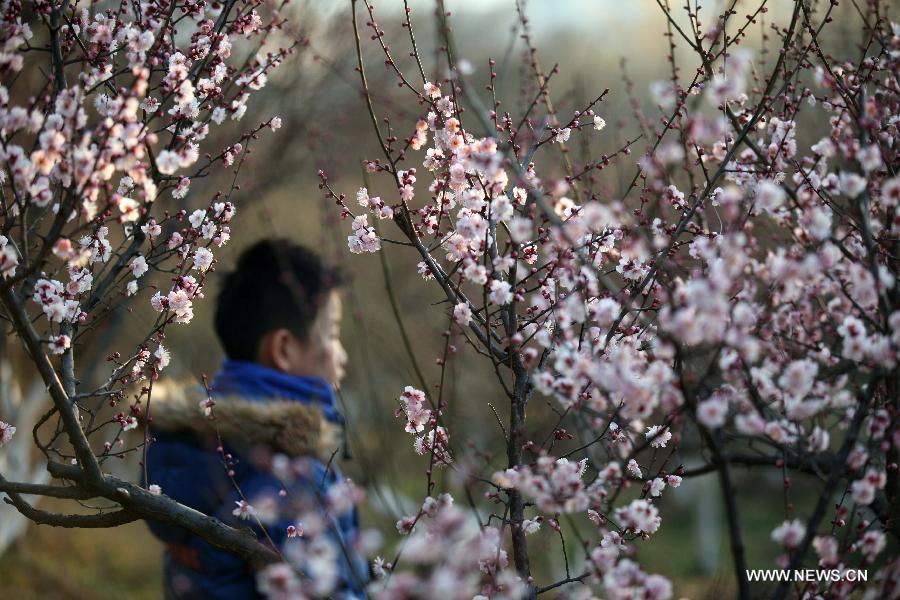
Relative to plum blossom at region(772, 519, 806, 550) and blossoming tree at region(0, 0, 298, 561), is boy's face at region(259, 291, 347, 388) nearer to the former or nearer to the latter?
blossoming tree at region(0, 0, 298, 561)

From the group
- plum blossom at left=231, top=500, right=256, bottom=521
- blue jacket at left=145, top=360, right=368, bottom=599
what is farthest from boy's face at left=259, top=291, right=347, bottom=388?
plum blossom at left=231, top=500, right=256, bottom=521

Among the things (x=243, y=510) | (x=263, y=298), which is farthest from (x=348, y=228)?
(x=243, y=510)

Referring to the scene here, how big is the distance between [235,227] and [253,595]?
14.4 ft

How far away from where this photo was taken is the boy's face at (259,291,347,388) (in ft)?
11.2

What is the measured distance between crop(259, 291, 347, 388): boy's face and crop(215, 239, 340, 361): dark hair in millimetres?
31

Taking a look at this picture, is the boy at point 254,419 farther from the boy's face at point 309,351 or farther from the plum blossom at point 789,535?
the plum blossom at point 789,535

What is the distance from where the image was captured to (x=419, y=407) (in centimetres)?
245

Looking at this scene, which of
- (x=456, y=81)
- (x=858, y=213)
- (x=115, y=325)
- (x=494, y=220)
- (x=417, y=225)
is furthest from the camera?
(x=115, y=325)

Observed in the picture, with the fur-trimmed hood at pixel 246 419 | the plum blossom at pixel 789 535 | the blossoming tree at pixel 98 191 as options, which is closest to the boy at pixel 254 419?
the fur-trimmed hood at pixel 246 419

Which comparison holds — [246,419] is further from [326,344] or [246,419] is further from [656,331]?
[656,331]

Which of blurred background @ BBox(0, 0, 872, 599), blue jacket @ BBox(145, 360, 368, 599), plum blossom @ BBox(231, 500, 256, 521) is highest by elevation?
blurred background @ BBox(0, 0, 872, 599)

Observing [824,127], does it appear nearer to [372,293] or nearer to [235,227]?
[235,227]

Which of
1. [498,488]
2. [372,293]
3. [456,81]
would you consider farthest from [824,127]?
[372,293]

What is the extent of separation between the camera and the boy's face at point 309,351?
342cm
